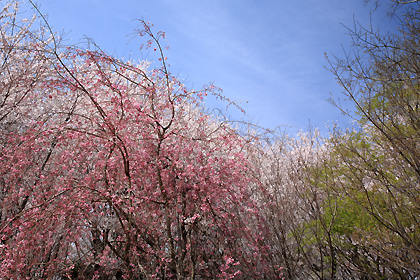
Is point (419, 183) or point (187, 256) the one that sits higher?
point (419, 183)

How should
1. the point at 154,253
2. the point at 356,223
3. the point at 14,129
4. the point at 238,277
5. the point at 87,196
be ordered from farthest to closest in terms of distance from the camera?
the point at 14,129 → the point at 356,223 → the point at 238,277 → the point at 154,253 → the point at 87,196

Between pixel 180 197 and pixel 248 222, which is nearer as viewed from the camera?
pixel 180 197

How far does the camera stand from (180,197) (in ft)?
17.5

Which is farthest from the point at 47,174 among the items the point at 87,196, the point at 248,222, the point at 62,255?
the point at 248,222

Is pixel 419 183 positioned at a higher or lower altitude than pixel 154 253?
higher

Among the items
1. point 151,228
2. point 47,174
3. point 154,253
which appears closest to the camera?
point 151,228

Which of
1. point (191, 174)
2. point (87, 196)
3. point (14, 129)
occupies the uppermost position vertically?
point (14, 129)

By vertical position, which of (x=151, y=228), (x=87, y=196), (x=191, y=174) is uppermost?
(x=191, y=174)

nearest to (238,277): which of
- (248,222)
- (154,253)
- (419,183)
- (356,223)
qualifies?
(248,222)

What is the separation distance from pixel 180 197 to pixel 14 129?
Answer: 6.01 m

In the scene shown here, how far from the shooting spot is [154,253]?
5.54m

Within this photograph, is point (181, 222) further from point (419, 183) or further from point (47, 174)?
point (419, 183)

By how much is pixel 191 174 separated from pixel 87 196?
5.48ft

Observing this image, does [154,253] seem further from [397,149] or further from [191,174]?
[397,149]
